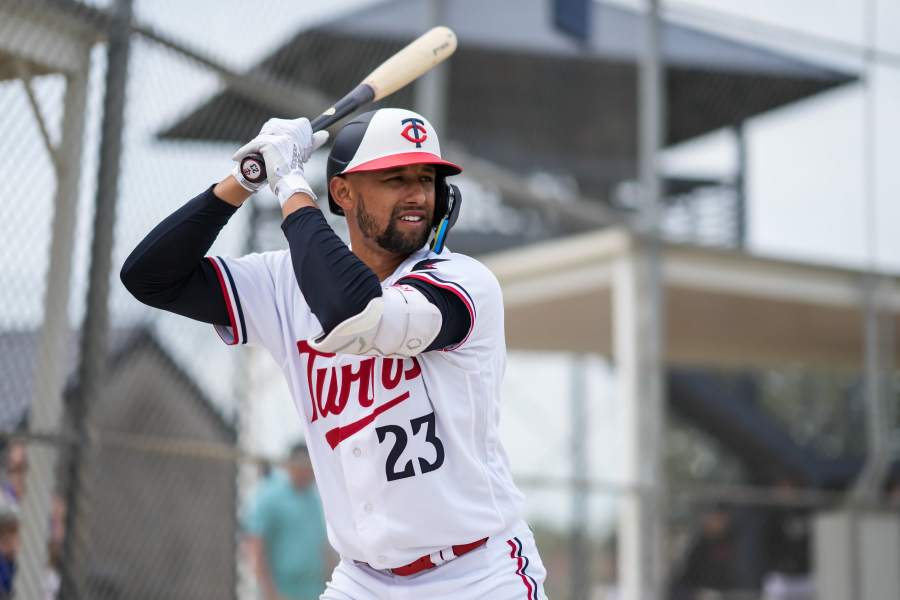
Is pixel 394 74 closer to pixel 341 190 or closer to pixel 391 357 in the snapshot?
pixel 341 190

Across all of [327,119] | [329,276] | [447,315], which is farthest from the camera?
[327,119]

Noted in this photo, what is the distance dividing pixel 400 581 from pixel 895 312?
7.73 m

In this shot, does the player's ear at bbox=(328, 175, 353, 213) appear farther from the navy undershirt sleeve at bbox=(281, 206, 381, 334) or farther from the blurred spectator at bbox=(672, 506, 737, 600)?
the blurred spectator at bbox=(672, 506, 737, 600)

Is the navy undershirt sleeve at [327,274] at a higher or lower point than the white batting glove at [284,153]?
lower

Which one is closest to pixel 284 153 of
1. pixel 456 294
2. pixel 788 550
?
pixel 456 294

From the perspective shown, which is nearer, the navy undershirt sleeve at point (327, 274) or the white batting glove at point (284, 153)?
the navy undershirt sleeve at point (327, 274)

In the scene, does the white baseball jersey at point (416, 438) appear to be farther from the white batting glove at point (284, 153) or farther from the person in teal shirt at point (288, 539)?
the person in teal shirt at point (288, 539)

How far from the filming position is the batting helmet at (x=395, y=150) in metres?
2.75

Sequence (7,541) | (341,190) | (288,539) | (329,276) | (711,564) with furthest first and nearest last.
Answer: (711,564), (288,539), (7,541), (341,190), (329,276)

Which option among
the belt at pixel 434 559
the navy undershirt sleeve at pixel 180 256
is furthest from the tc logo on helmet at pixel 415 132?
the belt at pixel 434 559

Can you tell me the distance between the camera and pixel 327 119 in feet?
10.1

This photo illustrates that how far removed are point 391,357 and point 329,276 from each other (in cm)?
28

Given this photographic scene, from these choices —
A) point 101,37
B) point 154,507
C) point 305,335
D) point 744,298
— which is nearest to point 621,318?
point 744,298

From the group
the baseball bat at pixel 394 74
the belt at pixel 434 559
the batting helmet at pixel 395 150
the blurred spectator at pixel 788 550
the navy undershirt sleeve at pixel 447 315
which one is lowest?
the blurred spectator at pixel 788 550
